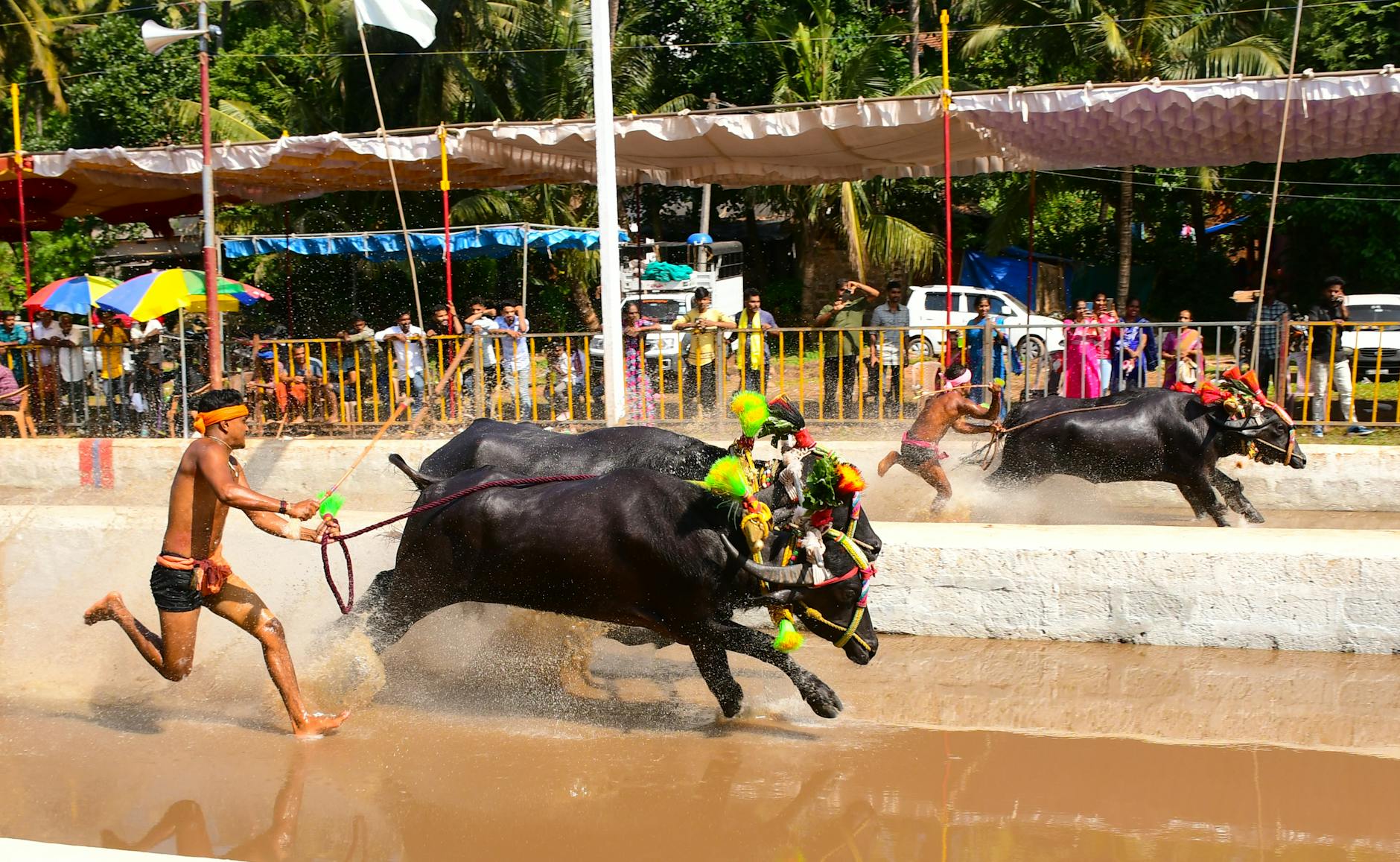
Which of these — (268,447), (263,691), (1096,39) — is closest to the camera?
(263,691)

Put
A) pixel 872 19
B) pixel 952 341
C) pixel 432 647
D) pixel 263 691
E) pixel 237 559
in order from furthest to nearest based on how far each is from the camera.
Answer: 1. pixel 872 19
2. pixel 952 341
3. pixel 237 559
4. pixel 432 647
5. pixel 263 691

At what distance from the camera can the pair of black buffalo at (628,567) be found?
19.3 ft

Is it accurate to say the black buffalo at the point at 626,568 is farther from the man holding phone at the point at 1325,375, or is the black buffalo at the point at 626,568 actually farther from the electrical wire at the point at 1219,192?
the electrical wire at the point at 1219,192

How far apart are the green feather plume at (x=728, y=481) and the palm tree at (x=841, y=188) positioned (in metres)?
16.9

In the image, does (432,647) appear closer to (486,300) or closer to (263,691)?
(263,691)

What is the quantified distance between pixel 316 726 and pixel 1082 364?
8.74 m

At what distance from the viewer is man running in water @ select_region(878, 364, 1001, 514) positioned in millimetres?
10422

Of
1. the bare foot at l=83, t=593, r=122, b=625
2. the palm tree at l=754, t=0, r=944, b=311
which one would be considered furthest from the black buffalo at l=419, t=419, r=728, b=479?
the palm tree at l=754, t=0, r=944, b=311

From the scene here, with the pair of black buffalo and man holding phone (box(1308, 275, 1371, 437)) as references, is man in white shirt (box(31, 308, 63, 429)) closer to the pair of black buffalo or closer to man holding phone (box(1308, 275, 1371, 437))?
the pair of black buffalo

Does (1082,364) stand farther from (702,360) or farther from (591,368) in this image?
(591,368)

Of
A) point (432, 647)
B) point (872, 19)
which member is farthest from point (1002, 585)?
point (872, 19)

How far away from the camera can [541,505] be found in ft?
20.9

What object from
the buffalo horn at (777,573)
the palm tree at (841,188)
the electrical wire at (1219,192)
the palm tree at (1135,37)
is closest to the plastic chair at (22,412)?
the buffalo horn at (777,573)

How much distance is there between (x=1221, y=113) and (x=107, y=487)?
10.9 m
